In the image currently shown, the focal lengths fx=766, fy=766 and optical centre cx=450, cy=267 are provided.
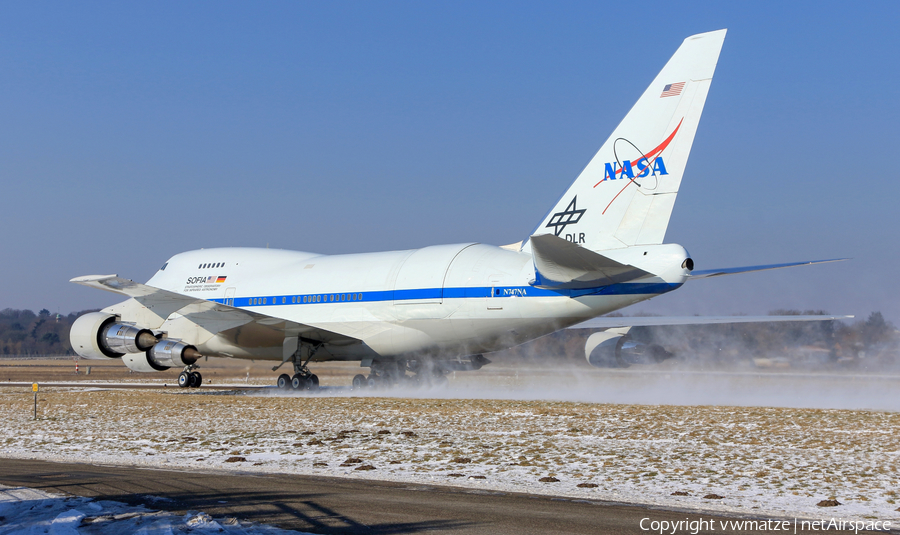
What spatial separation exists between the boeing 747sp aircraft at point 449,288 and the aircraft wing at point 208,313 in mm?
66

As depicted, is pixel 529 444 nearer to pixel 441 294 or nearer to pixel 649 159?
pixel 649 159

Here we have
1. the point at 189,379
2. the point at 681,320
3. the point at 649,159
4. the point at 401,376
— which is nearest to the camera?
the point at 649,159

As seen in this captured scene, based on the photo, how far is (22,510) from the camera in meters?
6.55

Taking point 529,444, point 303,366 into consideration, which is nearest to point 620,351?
point 303,366

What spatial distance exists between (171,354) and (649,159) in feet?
52.7

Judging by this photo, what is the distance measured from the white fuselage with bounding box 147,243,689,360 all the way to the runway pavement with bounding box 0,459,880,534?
33.6ft

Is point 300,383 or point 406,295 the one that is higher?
point 406,295

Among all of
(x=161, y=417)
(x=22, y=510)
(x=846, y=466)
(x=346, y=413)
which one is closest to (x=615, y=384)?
(x=346, y=413)

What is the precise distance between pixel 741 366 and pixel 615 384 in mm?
4975

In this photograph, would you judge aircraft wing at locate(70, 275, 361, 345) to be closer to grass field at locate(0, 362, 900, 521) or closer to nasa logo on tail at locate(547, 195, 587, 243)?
grass field at locate(0, 362, 900, 521)

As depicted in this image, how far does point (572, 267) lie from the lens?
1733 cm

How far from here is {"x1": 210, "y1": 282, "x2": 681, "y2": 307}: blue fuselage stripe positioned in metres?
17.5

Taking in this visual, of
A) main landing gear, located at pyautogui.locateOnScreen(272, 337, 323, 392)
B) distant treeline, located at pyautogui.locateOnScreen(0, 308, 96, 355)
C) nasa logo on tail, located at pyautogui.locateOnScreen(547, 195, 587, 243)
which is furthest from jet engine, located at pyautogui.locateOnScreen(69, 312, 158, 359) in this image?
distant treeline, located at pyautogui.locateOnScreen(0, 308, 96, 355)

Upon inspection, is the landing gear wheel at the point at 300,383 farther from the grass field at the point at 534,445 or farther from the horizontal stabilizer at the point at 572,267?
the horizontal stabilizer at the point at 572,267
